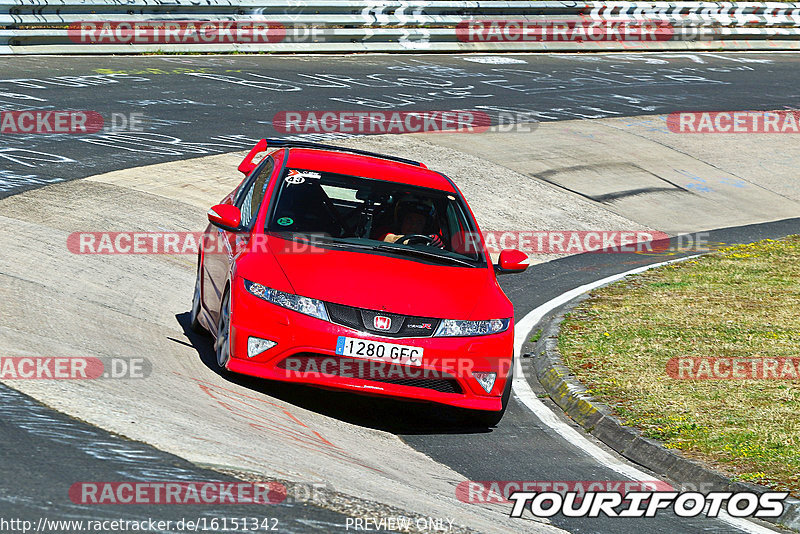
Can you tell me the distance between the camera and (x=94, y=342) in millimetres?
7750

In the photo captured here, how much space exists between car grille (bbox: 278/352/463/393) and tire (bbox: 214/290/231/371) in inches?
18.3

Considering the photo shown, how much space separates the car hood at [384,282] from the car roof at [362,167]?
1.09 metres

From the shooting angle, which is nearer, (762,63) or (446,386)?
(446,386)

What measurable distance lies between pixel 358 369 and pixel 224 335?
1.04 meters

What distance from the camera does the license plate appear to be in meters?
7.19

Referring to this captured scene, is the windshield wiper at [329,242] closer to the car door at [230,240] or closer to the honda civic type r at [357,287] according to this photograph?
the honda civic type r at [357,287]

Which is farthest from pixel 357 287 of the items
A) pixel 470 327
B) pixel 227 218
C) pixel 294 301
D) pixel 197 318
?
pixel 197 318

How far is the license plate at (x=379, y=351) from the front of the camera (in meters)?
7.19

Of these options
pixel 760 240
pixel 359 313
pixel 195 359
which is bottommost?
pixel 760 240

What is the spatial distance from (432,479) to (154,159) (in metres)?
9.55

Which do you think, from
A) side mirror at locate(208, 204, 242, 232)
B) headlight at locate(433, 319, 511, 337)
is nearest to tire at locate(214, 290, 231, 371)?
side mirror at locate(208, 204, 242, 232)

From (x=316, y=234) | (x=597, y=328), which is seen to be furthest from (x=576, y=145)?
(x=316, y=234)

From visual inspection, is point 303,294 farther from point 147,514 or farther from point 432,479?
point 147,514

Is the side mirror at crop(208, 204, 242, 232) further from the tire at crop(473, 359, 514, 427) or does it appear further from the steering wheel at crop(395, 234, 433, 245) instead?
the tire at crop(473, 359, 514, 427)
